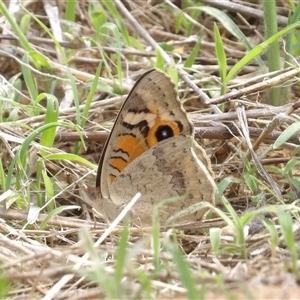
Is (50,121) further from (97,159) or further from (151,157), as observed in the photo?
(151,157)

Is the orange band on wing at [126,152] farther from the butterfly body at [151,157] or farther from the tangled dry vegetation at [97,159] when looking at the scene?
the tangled dry vegetation at [97,159]

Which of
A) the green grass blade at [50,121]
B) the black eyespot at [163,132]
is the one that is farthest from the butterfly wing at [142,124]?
the green grass blade at [50,121]

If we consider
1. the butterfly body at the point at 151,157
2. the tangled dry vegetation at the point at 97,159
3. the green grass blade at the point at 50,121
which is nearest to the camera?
the tangled dry vegetation at the point at 97,159

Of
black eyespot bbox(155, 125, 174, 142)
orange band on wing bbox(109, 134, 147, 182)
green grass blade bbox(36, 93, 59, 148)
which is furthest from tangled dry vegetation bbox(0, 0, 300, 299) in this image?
black eyespot bbox(155, 125, 174, 142)

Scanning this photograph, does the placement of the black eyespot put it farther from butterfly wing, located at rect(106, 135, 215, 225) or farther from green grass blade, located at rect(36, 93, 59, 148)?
green grass blade, located at rect(36, 93, 59, 148)

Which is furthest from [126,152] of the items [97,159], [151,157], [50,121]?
[97,159]

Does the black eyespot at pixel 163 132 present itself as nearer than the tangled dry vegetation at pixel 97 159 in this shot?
No
